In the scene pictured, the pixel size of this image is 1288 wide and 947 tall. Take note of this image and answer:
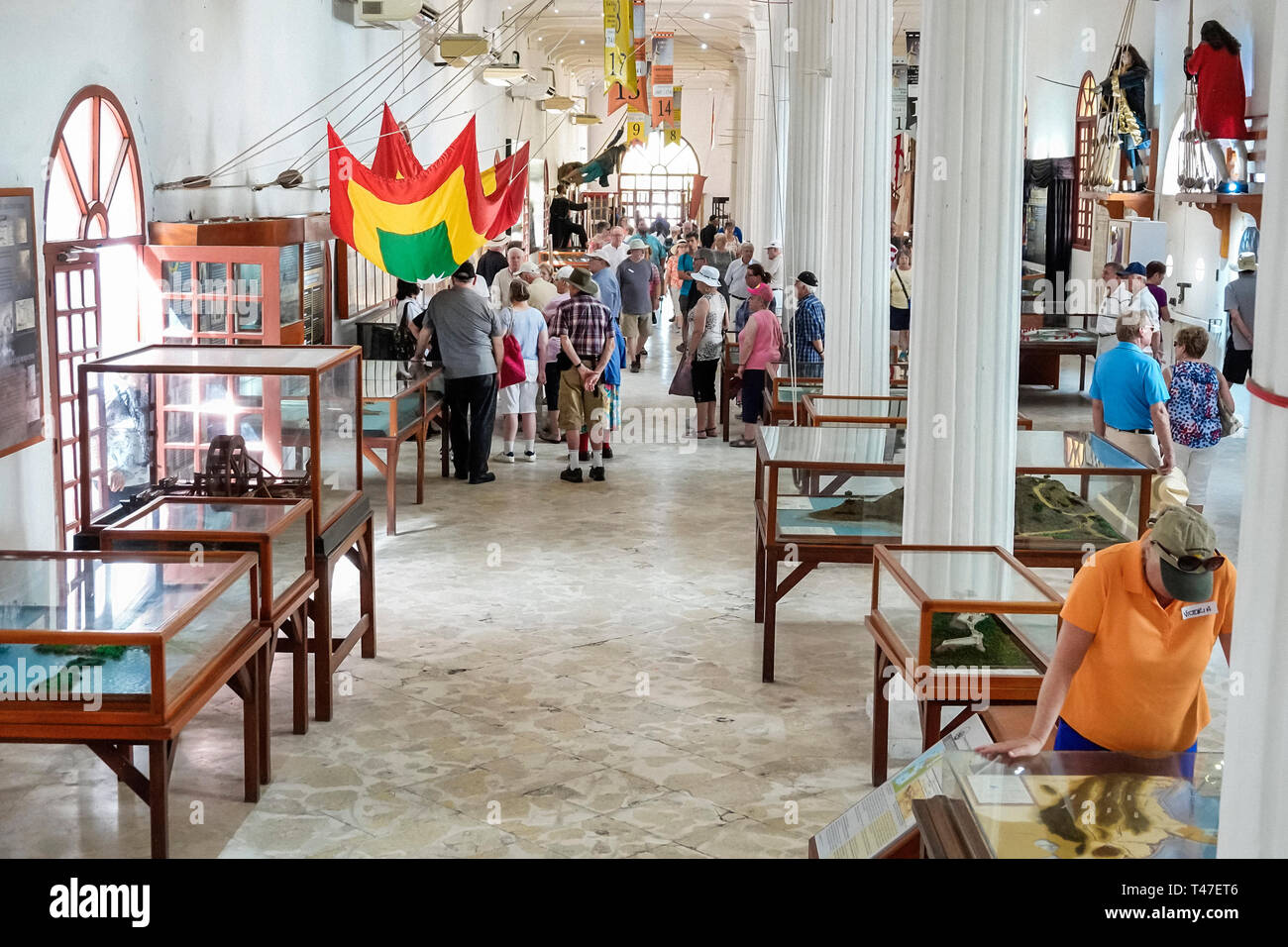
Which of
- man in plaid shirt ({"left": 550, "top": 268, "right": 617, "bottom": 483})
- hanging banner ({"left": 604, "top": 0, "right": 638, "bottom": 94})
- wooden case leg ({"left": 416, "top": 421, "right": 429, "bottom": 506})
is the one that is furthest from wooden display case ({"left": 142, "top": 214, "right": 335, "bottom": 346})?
hanging banner ({"left": 604, "top": 0, "right": 638, "bottom": 94})

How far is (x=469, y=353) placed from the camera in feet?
35.4

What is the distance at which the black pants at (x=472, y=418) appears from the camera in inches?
427

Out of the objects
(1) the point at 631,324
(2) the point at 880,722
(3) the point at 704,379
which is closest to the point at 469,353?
(3) the point at 704,379

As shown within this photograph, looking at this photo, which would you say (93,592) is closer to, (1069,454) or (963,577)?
(963,577)

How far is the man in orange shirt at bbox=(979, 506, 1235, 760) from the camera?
3699mm

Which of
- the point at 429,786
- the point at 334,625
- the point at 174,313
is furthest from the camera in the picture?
the point at 174,313

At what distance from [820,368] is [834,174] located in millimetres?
1939

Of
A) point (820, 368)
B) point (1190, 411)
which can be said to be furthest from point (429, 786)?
point (820, 368)

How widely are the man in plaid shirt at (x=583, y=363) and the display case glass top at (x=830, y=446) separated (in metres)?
3.36

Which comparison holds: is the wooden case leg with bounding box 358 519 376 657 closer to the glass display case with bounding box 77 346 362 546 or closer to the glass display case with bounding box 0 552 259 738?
the glass display case with bounding box 77 346 362 546

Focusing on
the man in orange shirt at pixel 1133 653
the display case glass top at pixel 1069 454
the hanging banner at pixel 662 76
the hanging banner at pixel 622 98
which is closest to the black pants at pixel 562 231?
the hanging banner at pixel 662 76

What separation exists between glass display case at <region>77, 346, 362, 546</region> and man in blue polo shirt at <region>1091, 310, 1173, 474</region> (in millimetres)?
4664

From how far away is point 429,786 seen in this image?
5418 millimetres
